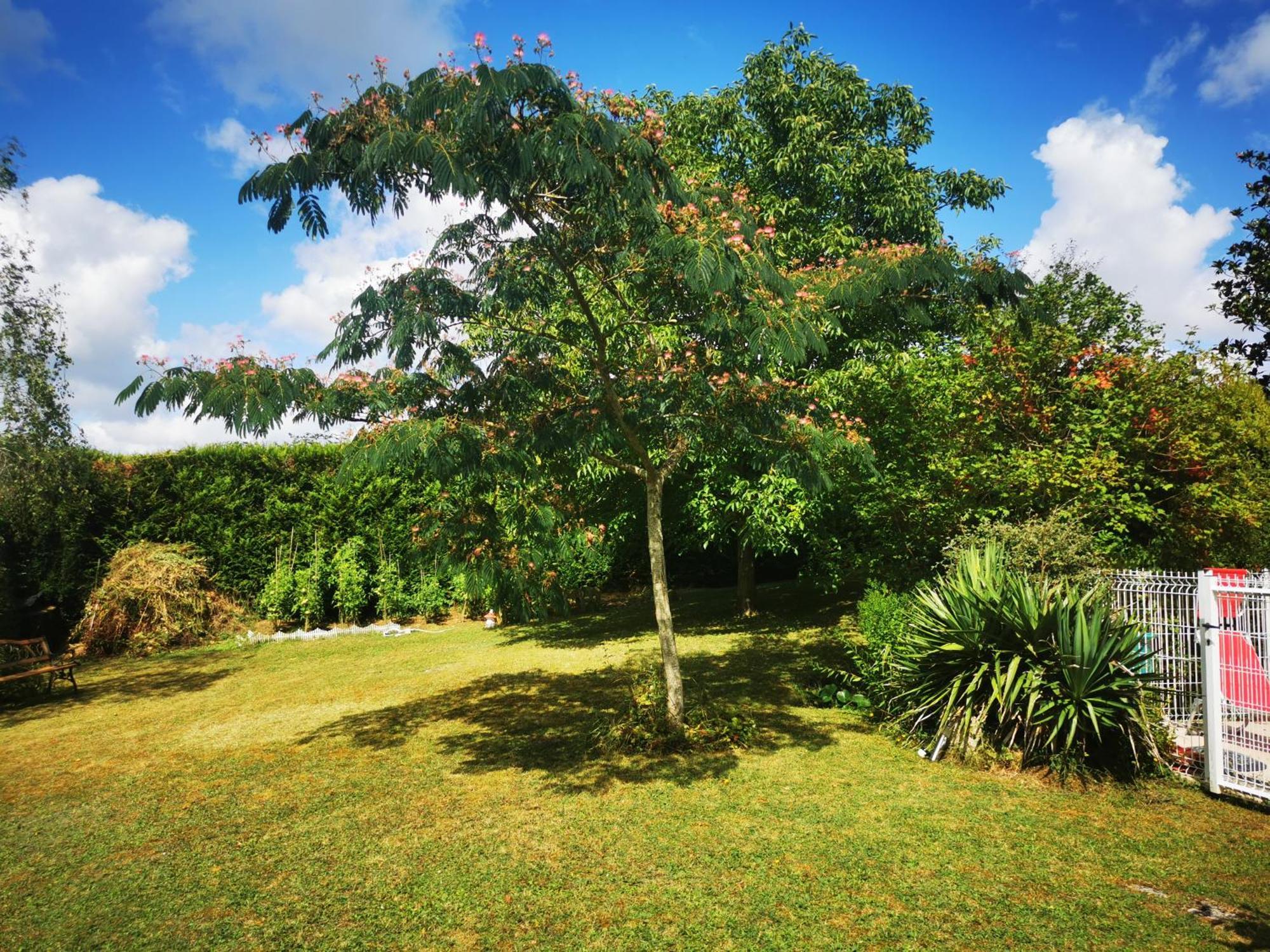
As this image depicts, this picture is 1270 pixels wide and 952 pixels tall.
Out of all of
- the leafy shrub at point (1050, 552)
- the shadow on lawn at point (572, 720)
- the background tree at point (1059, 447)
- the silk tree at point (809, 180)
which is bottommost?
the shadow on lawn at point (572, 720)

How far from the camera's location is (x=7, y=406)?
11320mm

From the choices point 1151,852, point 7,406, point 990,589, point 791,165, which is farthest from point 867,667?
point 7,406

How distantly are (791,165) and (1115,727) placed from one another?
9893 mm

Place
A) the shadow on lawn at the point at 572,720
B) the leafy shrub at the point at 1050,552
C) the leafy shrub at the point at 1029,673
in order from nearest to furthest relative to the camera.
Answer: the leafy shrub at the point at 1029,673
the shadow on lawn at the point at 572,720
the leafy shrub at the point at 1050,552

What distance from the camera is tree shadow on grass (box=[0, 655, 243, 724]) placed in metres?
10.4

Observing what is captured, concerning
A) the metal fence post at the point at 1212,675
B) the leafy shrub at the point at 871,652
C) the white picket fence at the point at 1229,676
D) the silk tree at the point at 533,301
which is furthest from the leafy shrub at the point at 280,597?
the metal fence post at the point at 1212,675

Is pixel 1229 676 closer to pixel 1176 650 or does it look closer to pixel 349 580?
pixel 1176 650

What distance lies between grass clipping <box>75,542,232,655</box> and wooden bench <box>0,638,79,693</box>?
1804 millimetres

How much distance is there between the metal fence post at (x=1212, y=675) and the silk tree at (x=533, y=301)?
3.05 metres

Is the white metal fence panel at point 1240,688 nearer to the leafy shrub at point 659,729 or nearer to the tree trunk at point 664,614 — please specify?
the leafy shrub at point 659,729

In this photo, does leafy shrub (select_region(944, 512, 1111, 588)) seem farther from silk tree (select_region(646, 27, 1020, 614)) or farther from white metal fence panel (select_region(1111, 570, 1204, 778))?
silk tree (select_region(646, 27, 1020, 614))

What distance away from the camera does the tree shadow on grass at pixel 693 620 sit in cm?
1405

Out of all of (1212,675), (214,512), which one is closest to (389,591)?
(214,512)

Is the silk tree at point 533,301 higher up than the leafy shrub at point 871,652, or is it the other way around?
the silk tree at point 533,301
